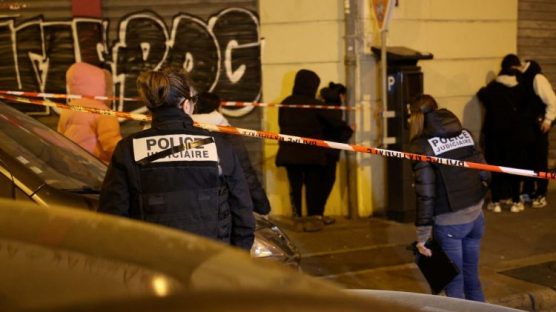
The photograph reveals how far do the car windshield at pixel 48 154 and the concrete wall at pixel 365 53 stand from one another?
393cm

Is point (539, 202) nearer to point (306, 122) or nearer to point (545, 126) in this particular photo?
point (545, 126)

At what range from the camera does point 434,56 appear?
858cm

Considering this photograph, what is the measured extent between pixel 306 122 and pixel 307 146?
0.84ft

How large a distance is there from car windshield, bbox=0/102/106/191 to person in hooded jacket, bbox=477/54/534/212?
545 cm

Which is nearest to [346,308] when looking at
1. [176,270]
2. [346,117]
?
[176,270]

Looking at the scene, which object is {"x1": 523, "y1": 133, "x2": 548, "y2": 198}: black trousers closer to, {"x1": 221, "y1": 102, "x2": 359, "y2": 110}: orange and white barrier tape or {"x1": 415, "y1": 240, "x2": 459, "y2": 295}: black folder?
{"x1": 221, "y1": 102, "x2": 359, "y2": 110}: orange and white barrier tape

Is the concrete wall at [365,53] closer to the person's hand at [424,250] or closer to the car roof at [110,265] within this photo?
the person's hand at [424,250]

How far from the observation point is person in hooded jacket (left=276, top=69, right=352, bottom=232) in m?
7.54

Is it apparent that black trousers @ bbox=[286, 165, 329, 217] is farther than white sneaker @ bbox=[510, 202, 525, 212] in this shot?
No

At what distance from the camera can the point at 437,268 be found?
472 centimetres

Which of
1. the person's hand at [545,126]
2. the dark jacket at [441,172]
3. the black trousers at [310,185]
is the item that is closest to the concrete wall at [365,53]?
the black trousers at [310,185]

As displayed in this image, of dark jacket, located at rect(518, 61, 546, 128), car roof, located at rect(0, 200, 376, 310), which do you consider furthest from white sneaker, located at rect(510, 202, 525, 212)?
car roof, located at rect(0, 200, 376, 310)

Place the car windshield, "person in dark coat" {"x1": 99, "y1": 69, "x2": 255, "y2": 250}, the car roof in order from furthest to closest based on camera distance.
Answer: the car windshield, "person in dark coat" {"x1": 99, "y1": 69, "x2": 255, "y2": 250}, the car roof

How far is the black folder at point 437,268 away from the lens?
15.3ft
